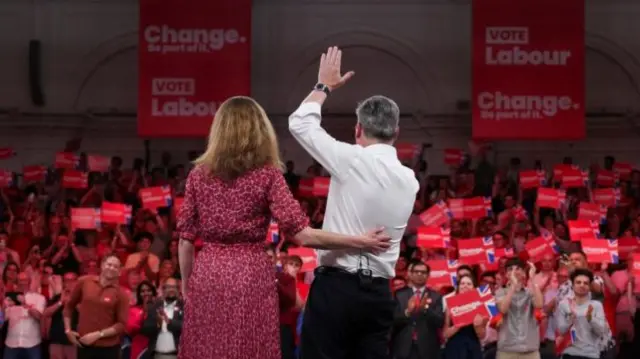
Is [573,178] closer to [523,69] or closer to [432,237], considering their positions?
[523,69]

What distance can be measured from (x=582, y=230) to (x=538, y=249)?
798mm

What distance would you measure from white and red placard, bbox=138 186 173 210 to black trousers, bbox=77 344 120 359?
451 centimetres

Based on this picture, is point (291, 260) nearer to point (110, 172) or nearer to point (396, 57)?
point (110, 172)

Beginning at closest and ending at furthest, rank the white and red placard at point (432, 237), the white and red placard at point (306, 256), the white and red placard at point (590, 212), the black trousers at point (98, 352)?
the black trousers at point (98, 352) < the white and red placard at point (306, 256) < the white and red placard at point (432, 237) < the white and red placard at point (590, 212)

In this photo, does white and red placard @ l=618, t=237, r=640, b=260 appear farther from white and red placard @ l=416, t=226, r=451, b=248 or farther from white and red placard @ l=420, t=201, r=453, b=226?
white and red placard @ l=416, t=226, r=451, b=248

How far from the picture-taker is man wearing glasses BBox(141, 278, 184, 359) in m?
11.8

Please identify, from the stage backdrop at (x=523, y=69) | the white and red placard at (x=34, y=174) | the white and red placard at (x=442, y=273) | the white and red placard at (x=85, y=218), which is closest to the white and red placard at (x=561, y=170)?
the stage backdrop at (x=523, y=69)

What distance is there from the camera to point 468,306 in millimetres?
11656

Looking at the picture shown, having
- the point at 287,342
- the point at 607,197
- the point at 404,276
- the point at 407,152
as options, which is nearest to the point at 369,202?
the point at 287,342

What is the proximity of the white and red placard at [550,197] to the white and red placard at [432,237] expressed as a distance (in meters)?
2.07

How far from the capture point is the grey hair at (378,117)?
534cm

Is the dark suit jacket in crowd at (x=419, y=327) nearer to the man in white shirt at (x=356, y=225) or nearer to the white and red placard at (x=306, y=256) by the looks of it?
the white and red placard at (x=306, y=256)

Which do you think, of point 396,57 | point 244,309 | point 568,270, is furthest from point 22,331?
point 396,57

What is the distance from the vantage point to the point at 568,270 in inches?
486
